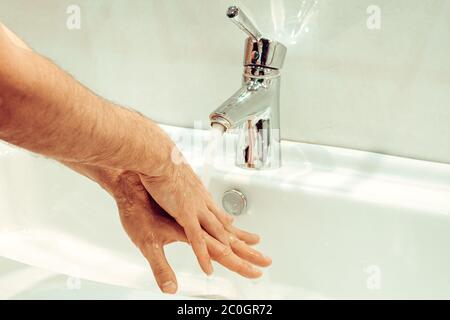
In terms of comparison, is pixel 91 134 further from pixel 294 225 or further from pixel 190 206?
pixel 294 225

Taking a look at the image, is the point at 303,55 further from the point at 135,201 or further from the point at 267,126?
the point at 135,201

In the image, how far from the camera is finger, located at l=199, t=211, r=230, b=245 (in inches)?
17.8

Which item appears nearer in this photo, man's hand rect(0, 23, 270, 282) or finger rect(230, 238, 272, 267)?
man's hand rect(0, 23, 270, 282)

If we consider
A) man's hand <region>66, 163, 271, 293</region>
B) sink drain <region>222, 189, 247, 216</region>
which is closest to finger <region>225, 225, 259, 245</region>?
man's hand <region>66, 163, 271, 293</region>

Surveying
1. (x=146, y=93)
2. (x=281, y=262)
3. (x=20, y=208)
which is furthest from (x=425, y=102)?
(x=20, y=208)

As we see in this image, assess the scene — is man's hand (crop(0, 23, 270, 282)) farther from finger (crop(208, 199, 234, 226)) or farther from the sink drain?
the sink drain

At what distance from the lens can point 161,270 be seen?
0.43m

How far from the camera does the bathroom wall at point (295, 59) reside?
55cm

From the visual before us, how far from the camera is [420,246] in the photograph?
530mm

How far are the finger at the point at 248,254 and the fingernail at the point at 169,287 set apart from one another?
69 mm

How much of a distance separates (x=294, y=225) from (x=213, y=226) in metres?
0.16

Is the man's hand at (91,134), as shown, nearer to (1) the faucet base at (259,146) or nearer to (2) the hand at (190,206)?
(2) the hand at (190,206)

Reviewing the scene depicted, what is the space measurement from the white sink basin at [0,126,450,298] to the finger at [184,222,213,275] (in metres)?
0.16

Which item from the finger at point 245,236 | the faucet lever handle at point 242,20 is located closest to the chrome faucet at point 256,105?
the faucet lever handle at point 242,20
